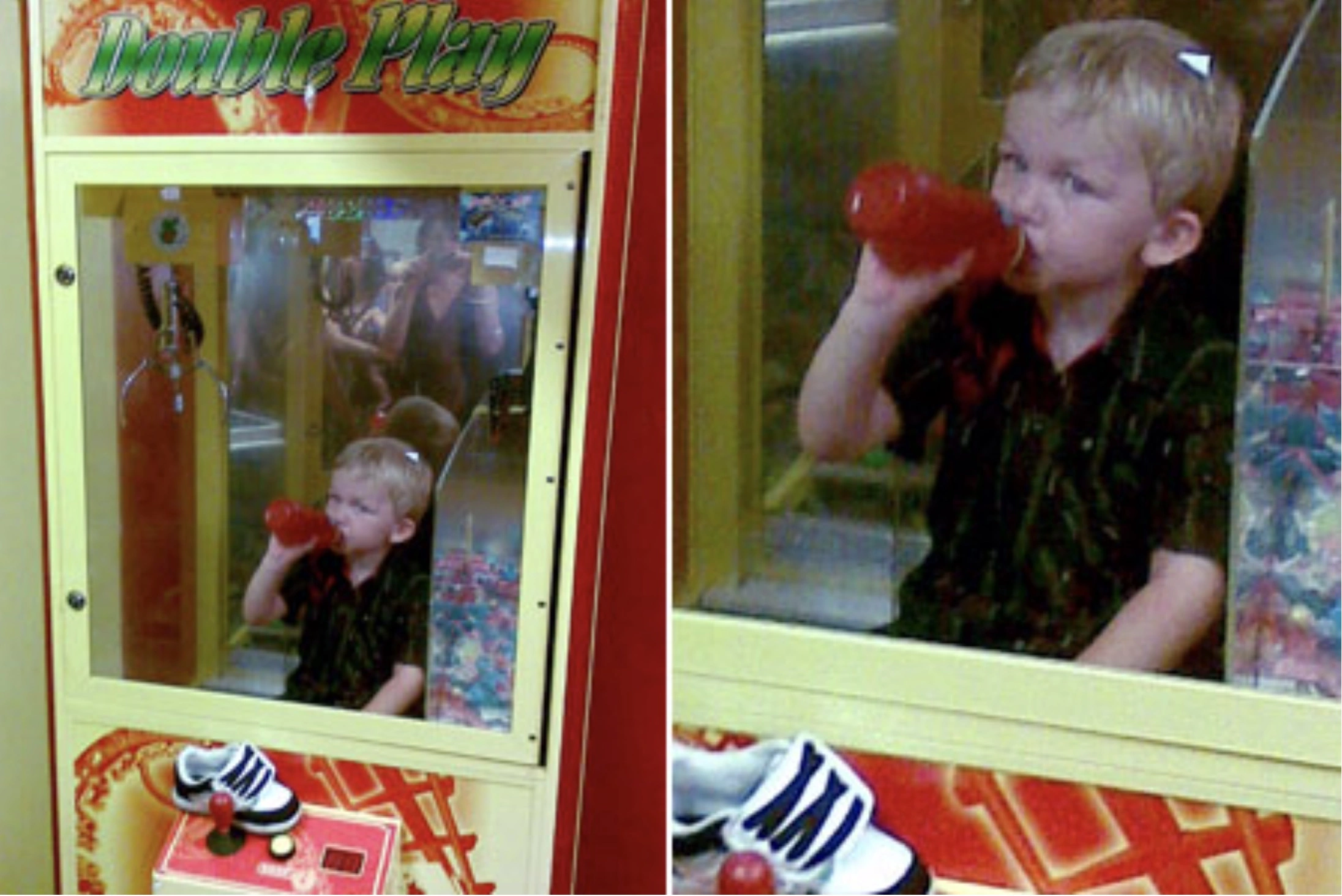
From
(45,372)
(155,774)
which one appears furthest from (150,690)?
(45,372)

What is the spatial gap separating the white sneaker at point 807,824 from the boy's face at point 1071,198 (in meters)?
0.48

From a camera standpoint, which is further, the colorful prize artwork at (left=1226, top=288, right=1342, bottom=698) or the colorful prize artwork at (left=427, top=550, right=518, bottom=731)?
the colorful prize artwork at (left=427, top=550, right=518, bottom=731)

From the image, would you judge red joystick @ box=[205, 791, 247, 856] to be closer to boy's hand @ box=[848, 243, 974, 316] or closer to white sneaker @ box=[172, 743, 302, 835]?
white sneaker @ box=[172, 743, 302, 835]

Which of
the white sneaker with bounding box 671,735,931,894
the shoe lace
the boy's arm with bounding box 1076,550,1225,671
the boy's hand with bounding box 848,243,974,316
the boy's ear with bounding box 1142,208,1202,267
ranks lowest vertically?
the shoe lace

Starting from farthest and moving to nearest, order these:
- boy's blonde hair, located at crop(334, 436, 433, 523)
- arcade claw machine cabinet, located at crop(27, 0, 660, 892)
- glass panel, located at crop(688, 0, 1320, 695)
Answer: boy's blonde hair, located at crop(334, 436, 433, 523) → arcade claw machine cabinet, located at crop(27, 0, 660, 892) → glass panel, located at crop(688, 0, 1320, 695)

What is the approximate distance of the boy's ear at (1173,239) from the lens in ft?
3.63

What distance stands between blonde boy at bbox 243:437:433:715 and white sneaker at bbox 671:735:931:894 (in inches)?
16.1

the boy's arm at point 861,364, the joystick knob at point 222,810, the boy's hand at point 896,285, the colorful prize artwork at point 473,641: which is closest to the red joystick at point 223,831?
the joystick knob at point 222,810

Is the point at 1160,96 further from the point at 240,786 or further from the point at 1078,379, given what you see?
the point at 240,786

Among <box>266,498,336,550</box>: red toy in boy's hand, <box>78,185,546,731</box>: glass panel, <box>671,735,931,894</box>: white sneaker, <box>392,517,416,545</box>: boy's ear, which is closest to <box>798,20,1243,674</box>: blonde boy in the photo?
<box>671,735,931,894</box>: white sneaker

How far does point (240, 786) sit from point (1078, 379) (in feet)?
3.31

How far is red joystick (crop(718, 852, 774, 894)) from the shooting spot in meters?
1.26

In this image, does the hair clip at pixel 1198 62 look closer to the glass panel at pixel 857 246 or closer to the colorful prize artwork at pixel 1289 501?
the glass panel at pixel 857 246

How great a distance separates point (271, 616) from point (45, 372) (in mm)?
382
